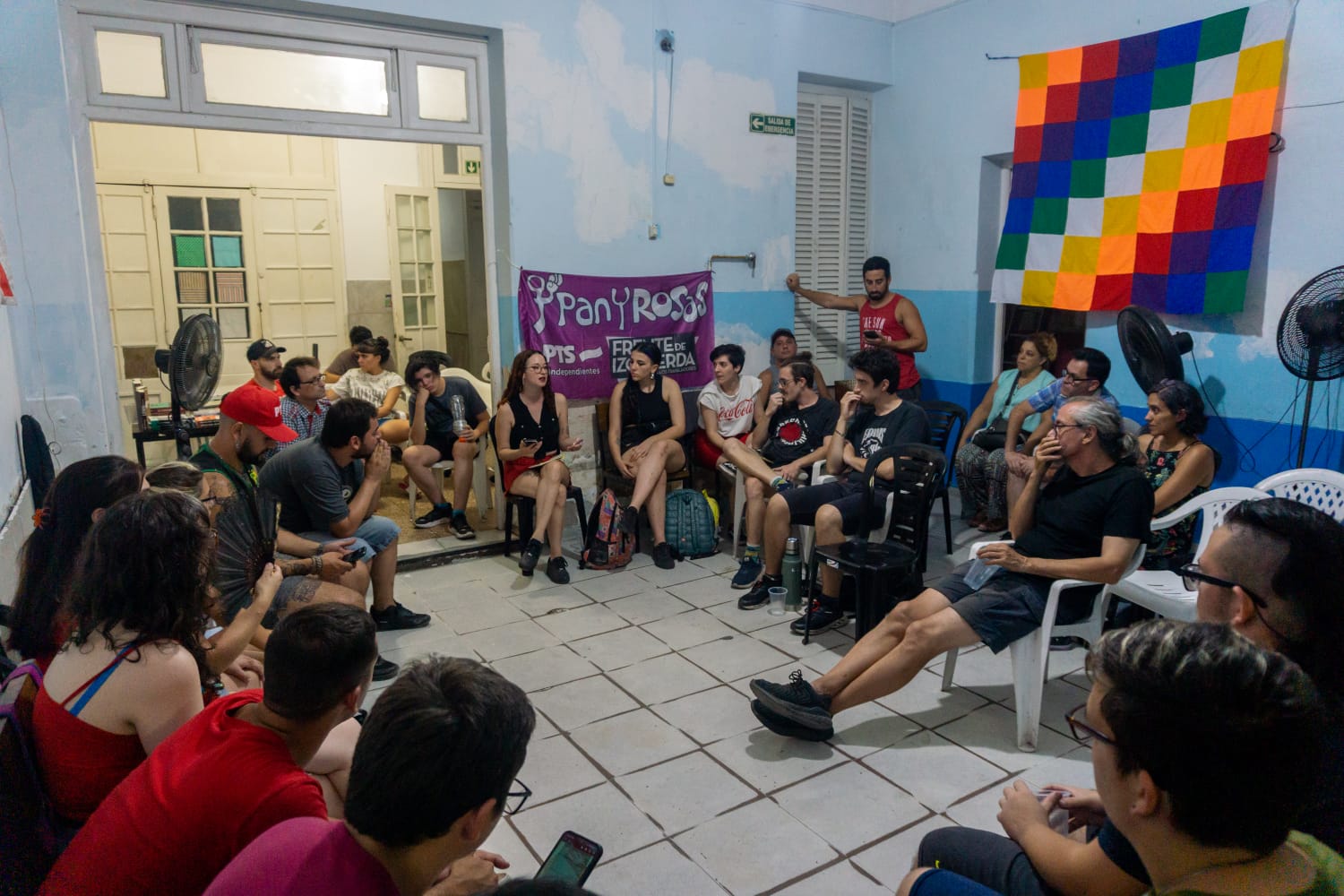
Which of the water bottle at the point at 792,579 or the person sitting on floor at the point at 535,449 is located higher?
the person sitting on floor at the point at 535,449

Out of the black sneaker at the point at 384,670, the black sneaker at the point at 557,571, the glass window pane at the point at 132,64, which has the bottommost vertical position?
the black sneaker at the point at 384,670

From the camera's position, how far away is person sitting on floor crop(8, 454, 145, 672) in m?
2.04

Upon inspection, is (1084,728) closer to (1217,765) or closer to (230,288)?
(1217,765)

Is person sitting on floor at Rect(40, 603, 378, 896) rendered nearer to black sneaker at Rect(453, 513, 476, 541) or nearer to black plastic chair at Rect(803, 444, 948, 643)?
black plastic chair at Rect(803, 444, 948, 643)

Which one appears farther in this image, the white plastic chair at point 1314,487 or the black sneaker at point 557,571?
the black sneaker at point 557,571

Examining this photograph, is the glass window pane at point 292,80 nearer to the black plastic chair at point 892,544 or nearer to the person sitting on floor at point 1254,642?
the black plastic chair at point 892,544

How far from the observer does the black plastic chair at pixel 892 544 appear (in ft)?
11.9

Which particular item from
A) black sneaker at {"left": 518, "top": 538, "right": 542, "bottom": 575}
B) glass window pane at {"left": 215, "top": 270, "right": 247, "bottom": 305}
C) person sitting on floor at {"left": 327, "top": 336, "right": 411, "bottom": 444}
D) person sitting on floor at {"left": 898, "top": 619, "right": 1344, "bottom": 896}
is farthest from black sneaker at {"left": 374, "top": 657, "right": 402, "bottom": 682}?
glass window pane at {"left": 215, "top": 270, "right": 247, "bottom": 305}

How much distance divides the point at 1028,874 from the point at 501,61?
→ 4739 millimetres

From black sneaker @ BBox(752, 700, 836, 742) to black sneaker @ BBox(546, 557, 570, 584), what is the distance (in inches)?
71.6

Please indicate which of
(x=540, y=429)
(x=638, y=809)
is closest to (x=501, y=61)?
(x=540, y=429)

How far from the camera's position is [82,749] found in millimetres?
1626

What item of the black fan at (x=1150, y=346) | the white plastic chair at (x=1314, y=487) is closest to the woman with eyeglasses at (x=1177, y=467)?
the white plastic chair at (x=1314, y=487)

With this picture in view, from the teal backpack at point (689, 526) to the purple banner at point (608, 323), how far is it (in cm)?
100
